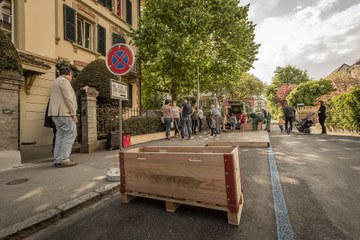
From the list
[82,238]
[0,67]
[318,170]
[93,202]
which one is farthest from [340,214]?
[0,67]

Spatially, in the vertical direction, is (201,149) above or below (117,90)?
below

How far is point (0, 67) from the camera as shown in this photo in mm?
4816

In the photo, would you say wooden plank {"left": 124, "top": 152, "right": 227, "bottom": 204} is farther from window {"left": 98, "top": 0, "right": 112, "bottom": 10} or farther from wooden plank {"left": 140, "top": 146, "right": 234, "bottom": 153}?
window {"left": 98, "top": 0, "right": 112, "bottom": 10}

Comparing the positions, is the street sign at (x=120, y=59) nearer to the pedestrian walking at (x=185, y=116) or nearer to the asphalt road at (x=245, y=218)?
the asphalt road at (x=245, y=218)

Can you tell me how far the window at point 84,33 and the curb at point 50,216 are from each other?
443 inches

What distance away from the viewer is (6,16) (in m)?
8.29

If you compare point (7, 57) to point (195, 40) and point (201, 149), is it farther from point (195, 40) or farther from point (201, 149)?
point (195, 40)

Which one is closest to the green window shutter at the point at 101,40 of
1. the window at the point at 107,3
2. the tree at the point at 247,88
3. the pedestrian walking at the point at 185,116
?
the window at the point at 107,3

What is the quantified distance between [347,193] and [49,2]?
1267 centimetres

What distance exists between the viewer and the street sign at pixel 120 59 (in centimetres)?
426

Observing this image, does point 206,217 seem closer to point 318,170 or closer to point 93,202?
point 93,202

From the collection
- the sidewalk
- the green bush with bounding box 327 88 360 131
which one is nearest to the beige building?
the sidewalk

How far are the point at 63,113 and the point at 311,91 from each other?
45.8m

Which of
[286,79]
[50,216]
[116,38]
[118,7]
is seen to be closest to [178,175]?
[50,216]
